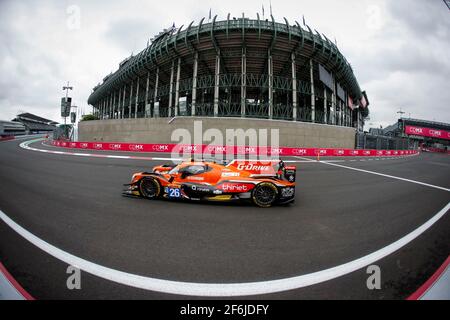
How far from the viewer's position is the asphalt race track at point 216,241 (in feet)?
6.67

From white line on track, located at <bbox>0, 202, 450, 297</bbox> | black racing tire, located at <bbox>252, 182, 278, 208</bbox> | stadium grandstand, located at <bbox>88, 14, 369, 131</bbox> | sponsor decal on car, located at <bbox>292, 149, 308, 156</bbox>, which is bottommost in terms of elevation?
white line on track, located at <bbox>0, 202, 450, 297</bbox>

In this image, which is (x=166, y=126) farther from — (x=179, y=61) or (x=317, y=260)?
(x=317, y=260)

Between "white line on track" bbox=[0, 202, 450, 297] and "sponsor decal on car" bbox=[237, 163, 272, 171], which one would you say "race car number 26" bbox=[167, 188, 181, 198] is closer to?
"sponsor decal on car" bbox=[237, 163, 272, 171]

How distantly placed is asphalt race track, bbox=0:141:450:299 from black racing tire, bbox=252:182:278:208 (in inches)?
10.3

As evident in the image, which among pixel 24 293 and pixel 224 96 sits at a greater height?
pixel 224 96

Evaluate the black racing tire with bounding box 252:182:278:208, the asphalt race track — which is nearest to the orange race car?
the black racing tire with bounding box 252:182:278:208

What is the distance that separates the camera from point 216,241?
2908 millimetres

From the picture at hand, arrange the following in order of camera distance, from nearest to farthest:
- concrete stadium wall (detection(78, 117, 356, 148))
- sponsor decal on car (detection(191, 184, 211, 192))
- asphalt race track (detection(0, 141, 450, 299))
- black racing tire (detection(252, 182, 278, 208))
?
1. asphalt race track (detection(0, 141, 450, 299))
2. black racing tire (detection(252, 182, 278, 208))
3. sponsor decal on car (detection(191, 184, 211, 192))
4. concrete stadium wall (detection(78, 117, 356, 148))

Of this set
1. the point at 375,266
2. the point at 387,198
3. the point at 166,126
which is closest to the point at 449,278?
the point at 375,266

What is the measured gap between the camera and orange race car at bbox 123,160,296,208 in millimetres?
4602

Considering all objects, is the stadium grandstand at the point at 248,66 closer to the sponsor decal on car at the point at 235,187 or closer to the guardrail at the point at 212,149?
the guardrail at the point at 212,149

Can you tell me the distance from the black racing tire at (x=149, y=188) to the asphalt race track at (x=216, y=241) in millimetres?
246

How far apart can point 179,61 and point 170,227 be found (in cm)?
2751
